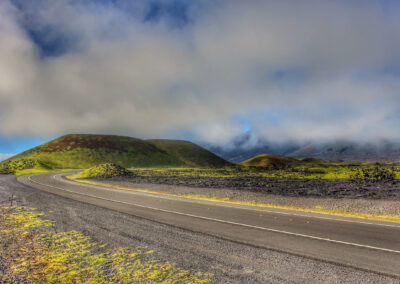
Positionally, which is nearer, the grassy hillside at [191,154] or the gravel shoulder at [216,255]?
the gravel shoulder at [216,255]

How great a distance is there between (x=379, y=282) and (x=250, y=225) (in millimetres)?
5941

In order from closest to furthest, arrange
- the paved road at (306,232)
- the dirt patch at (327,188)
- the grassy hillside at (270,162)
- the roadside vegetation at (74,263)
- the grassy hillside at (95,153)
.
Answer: the roadside vegetation at (74,263)
the paved road at (306,232)
the dirt patch at (327,188)
the grassy hillside at (95,153)
the grassy hillside at (270,162)

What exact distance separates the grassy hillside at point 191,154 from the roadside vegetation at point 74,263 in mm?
135530

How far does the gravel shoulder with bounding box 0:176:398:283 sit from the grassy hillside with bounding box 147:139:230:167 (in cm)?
13366

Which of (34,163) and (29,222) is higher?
(34,163)

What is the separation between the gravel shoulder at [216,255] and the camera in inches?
241

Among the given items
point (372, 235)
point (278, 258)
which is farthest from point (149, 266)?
point (372, 235)

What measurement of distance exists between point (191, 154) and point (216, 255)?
16351 centimetres

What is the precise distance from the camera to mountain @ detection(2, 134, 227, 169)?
366 feet

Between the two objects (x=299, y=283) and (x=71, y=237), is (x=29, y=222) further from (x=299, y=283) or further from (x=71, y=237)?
(x=299, y=283)

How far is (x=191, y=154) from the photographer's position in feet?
561

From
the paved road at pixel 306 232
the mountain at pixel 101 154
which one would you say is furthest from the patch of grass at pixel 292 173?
the mountain at pixel 101 154

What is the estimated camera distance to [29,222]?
448 inches

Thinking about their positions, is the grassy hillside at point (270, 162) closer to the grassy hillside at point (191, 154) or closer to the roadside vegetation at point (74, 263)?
the grassy hillside at point (191, 154)
